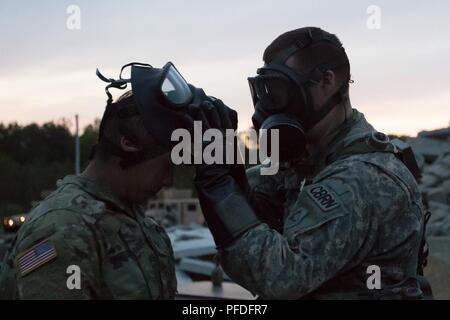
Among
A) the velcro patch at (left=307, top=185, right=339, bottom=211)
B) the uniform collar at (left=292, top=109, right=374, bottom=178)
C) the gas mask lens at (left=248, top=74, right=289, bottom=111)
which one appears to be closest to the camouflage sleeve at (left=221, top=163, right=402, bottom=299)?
the velcro patch at (left=307, top=185, right=339, bottom=211)

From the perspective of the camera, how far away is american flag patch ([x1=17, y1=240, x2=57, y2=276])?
8.19ft

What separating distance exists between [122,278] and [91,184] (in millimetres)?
365

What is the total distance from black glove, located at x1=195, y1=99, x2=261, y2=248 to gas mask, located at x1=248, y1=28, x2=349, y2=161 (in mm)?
314

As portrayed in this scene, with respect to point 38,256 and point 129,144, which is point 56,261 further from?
point 129,144

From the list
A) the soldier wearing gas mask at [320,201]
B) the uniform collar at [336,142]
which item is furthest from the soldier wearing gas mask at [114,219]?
the uniform collar at [336,142]

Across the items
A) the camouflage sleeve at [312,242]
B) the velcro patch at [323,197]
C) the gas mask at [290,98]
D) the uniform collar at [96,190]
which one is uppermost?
the gas mask at [290,98]

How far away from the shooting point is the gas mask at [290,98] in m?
3.25

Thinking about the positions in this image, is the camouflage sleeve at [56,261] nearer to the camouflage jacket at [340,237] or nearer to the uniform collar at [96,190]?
the uniform collar at [96,190]

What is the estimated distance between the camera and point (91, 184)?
112 inches

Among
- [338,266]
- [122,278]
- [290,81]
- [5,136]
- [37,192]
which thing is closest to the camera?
[122,278]

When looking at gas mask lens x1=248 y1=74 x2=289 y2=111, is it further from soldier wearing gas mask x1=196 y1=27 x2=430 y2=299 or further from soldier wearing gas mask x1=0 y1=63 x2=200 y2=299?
soldier wearing gas mask x1=0 y1=63 x2=200 y2=299

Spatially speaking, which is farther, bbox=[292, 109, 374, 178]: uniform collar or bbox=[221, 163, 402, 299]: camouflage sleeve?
bbox=[292, 109, 374, 178]: uniform collar
